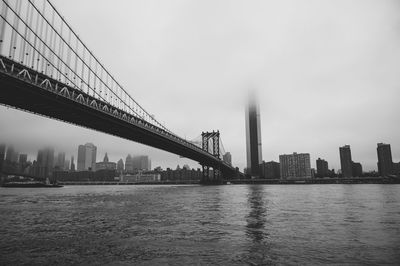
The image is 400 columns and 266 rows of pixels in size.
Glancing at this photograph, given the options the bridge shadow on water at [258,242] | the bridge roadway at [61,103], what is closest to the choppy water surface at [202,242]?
the bridge shadow on water at [258,242]

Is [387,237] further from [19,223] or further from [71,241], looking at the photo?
[19,223]

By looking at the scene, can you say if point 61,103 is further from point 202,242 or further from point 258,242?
point 258,242

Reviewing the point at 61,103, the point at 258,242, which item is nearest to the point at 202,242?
the point at 258,242

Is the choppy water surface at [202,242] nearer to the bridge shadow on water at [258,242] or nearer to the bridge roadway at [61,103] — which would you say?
the bridge shadow on water at [258,242]

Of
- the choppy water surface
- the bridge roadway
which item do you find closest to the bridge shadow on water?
the choppy water surface

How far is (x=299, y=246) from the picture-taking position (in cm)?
971

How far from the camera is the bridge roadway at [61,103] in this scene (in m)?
32.5

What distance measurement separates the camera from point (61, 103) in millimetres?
39375

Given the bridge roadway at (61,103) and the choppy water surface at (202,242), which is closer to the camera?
the choppy water surface at (202,242)

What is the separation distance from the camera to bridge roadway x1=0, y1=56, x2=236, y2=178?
32.5 m

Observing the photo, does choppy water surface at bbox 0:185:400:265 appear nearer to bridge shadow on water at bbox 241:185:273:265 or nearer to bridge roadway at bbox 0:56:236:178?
bridge shadow on water at bbox 241:185:273:265

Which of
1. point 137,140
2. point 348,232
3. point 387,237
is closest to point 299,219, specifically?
point 348,232

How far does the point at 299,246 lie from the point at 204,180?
4276 inches

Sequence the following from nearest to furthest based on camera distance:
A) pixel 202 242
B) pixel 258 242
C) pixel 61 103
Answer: pixel 258 242
pixel 202 242
pixel 61 103
